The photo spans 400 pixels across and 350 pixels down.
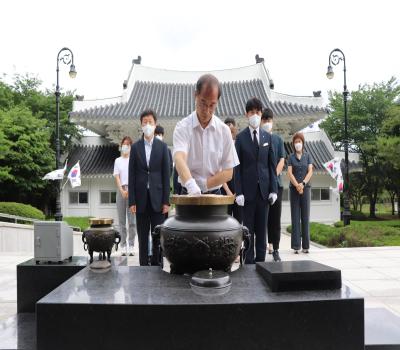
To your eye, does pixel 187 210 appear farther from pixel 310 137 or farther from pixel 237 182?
pixel 310 137

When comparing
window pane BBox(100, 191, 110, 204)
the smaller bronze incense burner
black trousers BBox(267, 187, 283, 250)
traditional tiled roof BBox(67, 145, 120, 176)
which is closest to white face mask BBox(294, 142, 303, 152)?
black trousers BBox(267, 187, 283, 250)

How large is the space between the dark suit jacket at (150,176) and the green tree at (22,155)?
1165cm

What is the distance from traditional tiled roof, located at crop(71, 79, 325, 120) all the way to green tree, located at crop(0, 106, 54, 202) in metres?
1.90

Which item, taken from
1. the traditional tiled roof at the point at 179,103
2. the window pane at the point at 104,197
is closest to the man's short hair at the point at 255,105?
the traditional tiled roof at the point at 179,103

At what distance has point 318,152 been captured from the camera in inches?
717

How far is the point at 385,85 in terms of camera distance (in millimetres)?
23047

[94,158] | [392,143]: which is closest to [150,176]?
[392,143]

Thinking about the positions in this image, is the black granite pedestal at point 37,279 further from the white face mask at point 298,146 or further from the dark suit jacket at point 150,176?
the white face mask at point 298,146

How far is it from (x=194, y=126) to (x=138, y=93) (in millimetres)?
16509

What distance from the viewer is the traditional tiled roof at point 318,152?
56.7ft

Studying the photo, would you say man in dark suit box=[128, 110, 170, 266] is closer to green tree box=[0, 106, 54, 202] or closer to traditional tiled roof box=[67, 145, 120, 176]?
green tree box=[0, 106, 54, 202]

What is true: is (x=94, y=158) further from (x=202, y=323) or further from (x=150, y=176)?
(x=202, y=323)

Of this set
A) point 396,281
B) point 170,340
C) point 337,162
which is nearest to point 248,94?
point 337,162

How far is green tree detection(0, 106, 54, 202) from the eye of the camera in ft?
48.9
